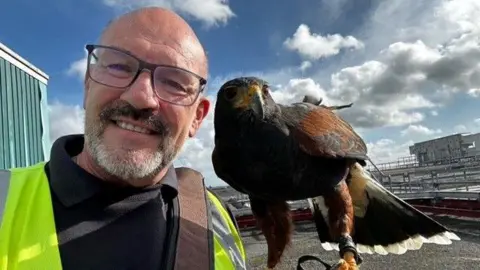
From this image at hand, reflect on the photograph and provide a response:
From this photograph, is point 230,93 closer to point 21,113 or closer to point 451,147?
point 21,113

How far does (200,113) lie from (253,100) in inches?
35.5

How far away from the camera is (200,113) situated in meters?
2.31

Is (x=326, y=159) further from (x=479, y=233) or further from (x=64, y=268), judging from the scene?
(x=479, y=233)

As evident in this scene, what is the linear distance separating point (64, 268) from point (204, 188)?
2.73 feet

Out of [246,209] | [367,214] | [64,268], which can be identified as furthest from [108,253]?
[246,209]

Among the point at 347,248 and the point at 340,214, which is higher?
the point at 340,214

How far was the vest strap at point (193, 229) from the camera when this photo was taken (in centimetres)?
169

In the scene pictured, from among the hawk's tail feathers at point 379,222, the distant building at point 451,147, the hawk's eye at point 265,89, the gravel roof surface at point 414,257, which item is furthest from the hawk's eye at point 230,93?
the distant building at point 451,147

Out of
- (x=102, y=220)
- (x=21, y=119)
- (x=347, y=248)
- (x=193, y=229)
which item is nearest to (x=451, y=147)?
(x=21, y=119)

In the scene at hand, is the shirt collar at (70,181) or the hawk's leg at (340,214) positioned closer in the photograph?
the shirt collar at (70,181)

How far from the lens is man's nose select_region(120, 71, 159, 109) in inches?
67.2

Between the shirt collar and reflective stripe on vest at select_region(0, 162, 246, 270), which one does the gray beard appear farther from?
reflective stripe on vest at select_region(0, 162, 246, 270)

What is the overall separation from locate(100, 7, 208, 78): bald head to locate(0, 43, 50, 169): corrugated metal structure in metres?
7.09

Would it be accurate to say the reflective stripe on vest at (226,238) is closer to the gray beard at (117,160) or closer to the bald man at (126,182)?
the bald man at (126,182)
